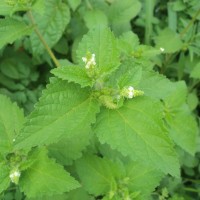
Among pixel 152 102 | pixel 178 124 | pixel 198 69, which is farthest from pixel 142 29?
pixel 152 102

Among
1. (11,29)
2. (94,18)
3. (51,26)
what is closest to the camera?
(11,29)

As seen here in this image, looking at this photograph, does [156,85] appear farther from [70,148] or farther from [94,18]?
[94,18]

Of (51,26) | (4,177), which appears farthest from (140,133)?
(51,26)

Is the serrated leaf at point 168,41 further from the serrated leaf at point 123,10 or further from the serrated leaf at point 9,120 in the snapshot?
the serrated leaf at point 9,120

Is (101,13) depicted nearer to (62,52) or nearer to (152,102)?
(62,52)

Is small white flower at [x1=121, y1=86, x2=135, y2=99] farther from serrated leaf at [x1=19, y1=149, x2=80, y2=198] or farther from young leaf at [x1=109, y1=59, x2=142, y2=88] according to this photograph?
serrated leaf at [x1=19, y1=149, x2=80, y2=198]

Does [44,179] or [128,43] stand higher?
[128,43]
